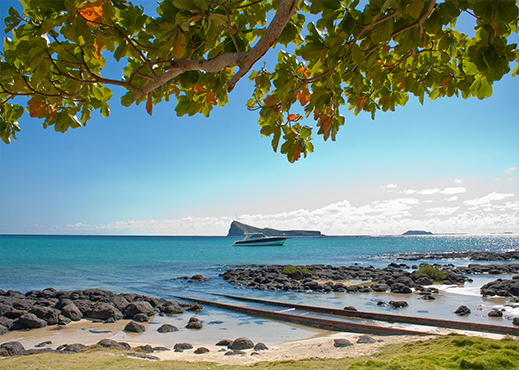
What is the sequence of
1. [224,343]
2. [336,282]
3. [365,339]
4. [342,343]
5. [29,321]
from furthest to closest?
[336,282] < [29,321] < [224,343] < [365,339] < [342,343]

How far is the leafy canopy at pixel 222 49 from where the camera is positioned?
1.77 meters

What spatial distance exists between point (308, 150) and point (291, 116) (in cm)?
35

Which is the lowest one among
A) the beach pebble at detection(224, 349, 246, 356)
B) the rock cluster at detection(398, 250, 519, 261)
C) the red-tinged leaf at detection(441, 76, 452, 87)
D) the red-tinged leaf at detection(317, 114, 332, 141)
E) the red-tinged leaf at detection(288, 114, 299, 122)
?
the rock cluster at detection(398, 250, 519, 261)

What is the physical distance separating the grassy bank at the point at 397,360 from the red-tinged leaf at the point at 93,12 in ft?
13.0

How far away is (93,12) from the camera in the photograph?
68.7 inches

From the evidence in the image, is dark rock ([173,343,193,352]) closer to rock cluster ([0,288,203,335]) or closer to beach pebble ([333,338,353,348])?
rock cluster ([0,288,203,335])

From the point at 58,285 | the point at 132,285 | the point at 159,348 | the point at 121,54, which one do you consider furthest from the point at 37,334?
the point at 58,285

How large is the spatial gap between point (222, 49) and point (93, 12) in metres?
0.91

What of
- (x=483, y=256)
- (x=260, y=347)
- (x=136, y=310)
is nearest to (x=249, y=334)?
(x=260, y=347)

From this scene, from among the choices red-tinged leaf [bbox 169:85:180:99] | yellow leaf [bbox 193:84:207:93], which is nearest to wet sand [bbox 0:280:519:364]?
red-tinged leaf [bbox 169:85:180:99]

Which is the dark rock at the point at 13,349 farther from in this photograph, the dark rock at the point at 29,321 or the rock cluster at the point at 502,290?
the rock cluster at the point at 502,290

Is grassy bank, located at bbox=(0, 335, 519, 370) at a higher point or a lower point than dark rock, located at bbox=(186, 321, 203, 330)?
higher

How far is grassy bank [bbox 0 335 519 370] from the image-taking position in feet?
11.4

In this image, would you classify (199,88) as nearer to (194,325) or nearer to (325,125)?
(325,125)
